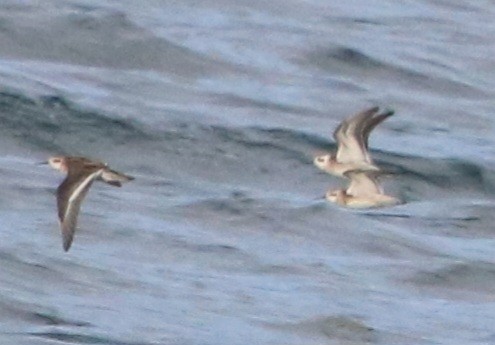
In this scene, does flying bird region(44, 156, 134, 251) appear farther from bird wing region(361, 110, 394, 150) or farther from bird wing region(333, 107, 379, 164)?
bird wing region(361, 110, 394, 150)

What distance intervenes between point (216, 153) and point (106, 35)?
4.69 metres

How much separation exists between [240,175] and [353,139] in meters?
5.06

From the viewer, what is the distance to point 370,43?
2658 cm

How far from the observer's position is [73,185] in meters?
13.9

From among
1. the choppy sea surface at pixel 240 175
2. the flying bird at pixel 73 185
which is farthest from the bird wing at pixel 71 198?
the choppy sea surface at pixel 240 175

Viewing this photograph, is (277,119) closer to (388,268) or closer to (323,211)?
(323,211)

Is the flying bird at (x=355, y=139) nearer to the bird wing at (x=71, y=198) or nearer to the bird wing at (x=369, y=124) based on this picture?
the bird wing at (x=369, y=124)

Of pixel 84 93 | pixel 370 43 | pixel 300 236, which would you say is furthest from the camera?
pixel 370 43

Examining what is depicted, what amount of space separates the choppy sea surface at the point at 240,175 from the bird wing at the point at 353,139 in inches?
43.0

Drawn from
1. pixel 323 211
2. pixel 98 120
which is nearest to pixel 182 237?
pixel 323 211

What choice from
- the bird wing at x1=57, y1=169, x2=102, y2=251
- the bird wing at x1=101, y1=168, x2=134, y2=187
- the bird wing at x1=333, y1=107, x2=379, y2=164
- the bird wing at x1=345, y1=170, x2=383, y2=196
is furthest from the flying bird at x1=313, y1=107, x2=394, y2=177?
the bird wing at x1=57, y1=169, x2=102, y2=251

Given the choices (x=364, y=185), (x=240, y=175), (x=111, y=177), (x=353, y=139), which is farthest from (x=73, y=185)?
(x=240, y=175)

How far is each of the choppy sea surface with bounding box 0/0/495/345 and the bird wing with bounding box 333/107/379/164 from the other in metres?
1.09

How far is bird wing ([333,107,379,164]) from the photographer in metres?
14.5
